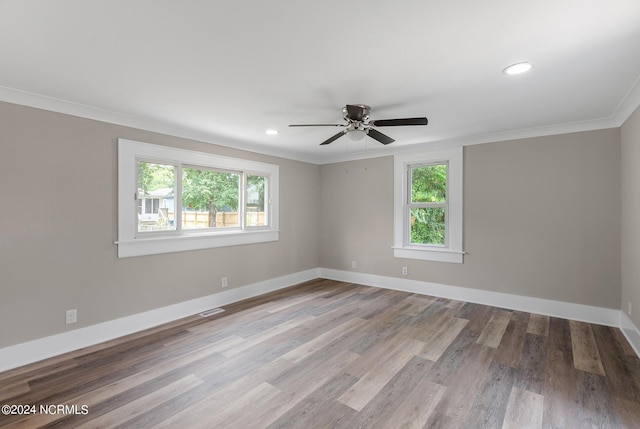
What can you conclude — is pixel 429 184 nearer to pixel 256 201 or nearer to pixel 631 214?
pixel 631 214

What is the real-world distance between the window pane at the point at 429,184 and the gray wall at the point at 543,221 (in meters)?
0.37

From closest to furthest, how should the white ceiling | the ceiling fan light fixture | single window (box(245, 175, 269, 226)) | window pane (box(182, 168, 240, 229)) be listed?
the white ceiling < the ceiling fan light fixture < window pane (box(182, 168, 240, 229)) < single window (box(245, 175, 269, 226))

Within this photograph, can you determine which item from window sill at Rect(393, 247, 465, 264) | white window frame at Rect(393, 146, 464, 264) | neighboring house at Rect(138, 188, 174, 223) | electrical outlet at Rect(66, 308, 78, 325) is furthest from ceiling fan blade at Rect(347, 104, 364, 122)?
electrical outlet at Rect(66, 308, 78, 325)

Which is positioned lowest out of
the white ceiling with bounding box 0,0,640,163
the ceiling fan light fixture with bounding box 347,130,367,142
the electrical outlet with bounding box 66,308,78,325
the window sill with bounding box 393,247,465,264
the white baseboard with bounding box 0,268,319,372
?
the white baseboard with bounding box 0,268,319,372

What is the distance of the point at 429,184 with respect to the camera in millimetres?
4848

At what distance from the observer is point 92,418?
6.47ft

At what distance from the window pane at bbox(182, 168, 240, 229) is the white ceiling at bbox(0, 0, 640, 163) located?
2.81ft

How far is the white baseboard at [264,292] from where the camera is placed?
9.10 feet

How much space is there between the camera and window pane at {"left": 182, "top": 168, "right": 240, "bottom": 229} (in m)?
4.04

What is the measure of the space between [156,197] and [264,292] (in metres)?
2.20

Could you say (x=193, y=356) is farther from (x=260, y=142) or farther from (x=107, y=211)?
(x=260, y=142)

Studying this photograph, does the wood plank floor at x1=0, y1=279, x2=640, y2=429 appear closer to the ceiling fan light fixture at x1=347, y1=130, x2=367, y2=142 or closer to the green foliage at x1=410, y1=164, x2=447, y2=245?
the green foliage at x1=410, y1=164, x2=447, y2=245

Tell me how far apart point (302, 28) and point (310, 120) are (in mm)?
1753

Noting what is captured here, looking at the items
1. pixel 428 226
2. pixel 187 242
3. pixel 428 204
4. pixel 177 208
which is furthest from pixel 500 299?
pixel 177 208
